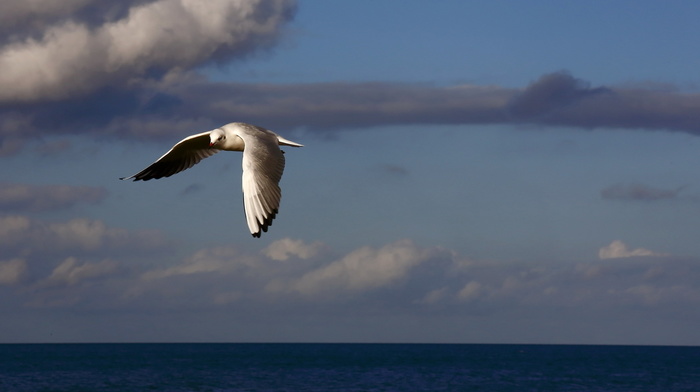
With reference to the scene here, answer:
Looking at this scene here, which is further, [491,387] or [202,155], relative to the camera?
[491,387]

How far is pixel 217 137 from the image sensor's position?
14.6 meters

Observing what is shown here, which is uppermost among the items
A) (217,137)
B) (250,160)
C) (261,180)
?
(217,137)

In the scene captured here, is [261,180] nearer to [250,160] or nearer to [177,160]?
[250,160]

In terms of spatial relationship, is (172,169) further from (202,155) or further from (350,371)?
(350,371)

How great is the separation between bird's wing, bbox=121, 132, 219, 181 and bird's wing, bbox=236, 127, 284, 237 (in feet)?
7.67

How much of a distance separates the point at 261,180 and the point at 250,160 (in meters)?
0.49

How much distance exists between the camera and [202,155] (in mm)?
16406

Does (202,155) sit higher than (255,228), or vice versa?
(202,155)

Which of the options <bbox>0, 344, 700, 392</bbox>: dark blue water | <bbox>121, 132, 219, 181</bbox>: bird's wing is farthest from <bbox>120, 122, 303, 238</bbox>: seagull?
<bbox>0, 344, 700, 392</bbox>: dark blue water

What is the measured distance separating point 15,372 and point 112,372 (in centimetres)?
1036

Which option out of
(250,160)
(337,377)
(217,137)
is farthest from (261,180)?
(337,377)

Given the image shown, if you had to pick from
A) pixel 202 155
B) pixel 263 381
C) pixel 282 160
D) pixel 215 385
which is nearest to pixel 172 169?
pixel 202 155

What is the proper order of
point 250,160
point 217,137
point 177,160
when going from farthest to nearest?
point 177,160 → point 217,137 → point 250,160

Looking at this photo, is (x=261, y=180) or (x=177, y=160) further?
(x=177, y=160)
